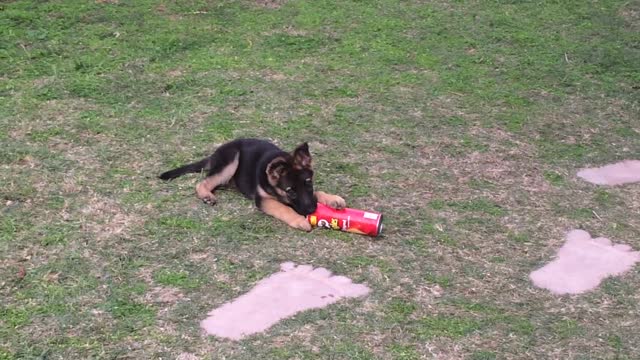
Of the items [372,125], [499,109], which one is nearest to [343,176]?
[372,125]

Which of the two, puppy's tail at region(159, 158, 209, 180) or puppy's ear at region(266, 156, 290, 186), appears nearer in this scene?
puppy's ear at region(266, 156, 290, 186)

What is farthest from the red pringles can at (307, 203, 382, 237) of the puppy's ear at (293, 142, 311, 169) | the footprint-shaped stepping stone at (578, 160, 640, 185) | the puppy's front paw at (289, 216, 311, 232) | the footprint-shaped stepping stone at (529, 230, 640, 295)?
the footprint-shaped stepping stone at (578, 160, 640, 185)

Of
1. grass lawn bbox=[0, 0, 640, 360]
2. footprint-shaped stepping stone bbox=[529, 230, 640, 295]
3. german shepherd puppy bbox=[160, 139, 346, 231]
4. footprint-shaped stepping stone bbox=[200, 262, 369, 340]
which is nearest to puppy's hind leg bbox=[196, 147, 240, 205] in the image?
german shepherd puppy bbox=[160, 139, 346, 231]

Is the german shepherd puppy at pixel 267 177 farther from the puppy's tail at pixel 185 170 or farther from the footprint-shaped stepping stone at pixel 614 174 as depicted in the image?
the footprint-shaped stepping stone at pixel 614 174

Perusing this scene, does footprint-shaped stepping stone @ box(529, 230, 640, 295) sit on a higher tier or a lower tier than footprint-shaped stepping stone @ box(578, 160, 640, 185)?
lower

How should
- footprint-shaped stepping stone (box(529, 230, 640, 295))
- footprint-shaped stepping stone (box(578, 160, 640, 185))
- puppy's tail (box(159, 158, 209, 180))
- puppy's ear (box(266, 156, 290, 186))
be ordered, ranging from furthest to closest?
footprint-shaped stepping stone (box(578, 160, 640, 185)), puppy's tail (box(159, 158, 209, 180)), puppy's ear (box(266, 156, 290, 186)), footprint-shaped stepping stone (box(529, 230, 640, 295))

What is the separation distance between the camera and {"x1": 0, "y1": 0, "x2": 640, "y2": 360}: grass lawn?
3.77 m

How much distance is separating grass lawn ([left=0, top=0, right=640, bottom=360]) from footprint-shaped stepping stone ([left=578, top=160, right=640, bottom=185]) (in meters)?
0.11

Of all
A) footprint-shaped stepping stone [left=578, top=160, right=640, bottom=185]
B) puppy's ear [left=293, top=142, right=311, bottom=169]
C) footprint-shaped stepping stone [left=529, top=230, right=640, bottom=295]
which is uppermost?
puppy's ear [left=293, top=142, right=311, bottom=169]

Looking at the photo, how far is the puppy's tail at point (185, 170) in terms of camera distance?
4985 millimetres

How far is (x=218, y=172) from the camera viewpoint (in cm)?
486

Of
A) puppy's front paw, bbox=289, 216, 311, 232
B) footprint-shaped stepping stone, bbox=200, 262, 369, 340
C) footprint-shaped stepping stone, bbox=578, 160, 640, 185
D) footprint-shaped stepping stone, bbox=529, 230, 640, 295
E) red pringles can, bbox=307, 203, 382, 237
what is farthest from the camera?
footprint-shaped stepping stone, bbox=578, 160, 640, 185

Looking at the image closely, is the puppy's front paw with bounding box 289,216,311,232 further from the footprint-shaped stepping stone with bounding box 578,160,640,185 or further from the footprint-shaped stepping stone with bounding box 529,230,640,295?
the footprint-shaped stepping stone with bounding box 578,160,640,185

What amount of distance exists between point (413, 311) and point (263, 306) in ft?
2.36
